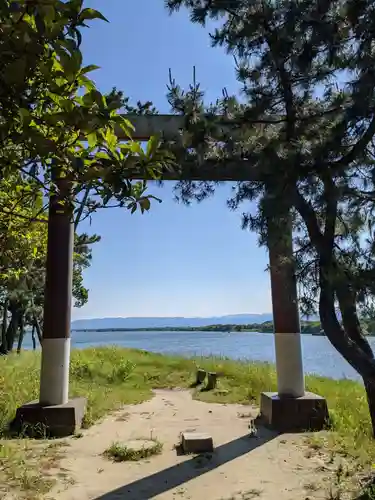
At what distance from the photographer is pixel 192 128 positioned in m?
2.36

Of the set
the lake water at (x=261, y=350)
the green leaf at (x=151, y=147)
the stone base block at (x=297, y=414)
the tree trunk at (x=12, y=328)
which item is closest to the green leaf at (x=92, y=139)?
the green leaf at (x=151, y=147)

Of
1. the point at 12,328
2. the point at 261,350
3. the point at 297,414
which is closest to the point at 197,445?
the point at 297,414

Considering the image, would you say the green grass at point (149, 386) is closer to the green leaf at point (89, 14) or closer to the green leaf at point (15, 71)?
the green leaf at point (15, 71)

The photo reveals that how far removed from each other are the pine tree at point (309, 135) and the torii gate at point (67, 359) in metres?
1.39

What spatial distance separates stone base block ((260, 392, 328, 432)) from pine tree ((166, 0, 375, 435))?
184 centimetres

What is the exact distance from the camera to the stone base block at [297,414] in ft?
13.6

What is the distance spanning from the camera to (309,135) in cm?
232

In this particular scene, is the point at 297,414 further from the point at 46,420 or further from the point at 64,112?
the point at 64,112

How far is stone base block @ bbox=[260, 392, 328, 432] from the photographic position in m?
4.15

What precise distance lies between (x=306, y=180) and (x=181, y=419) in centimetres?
355

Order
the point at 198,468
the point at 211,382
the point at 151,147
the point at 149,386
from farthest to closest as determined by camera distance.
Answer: the point at 149,386, the point at 211,382, the point at 198,468, the point at 151,147

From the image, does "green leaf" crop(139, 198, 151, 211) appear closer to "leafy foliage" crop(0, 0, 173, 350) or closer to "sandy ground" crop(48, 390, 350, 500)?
"leafy foliage" crop(0, 0, 173, 350)

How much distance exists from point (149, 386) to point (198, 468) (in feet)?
13.1

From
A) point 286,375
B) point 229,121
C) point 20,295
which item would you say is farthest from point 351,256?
point 20,295
